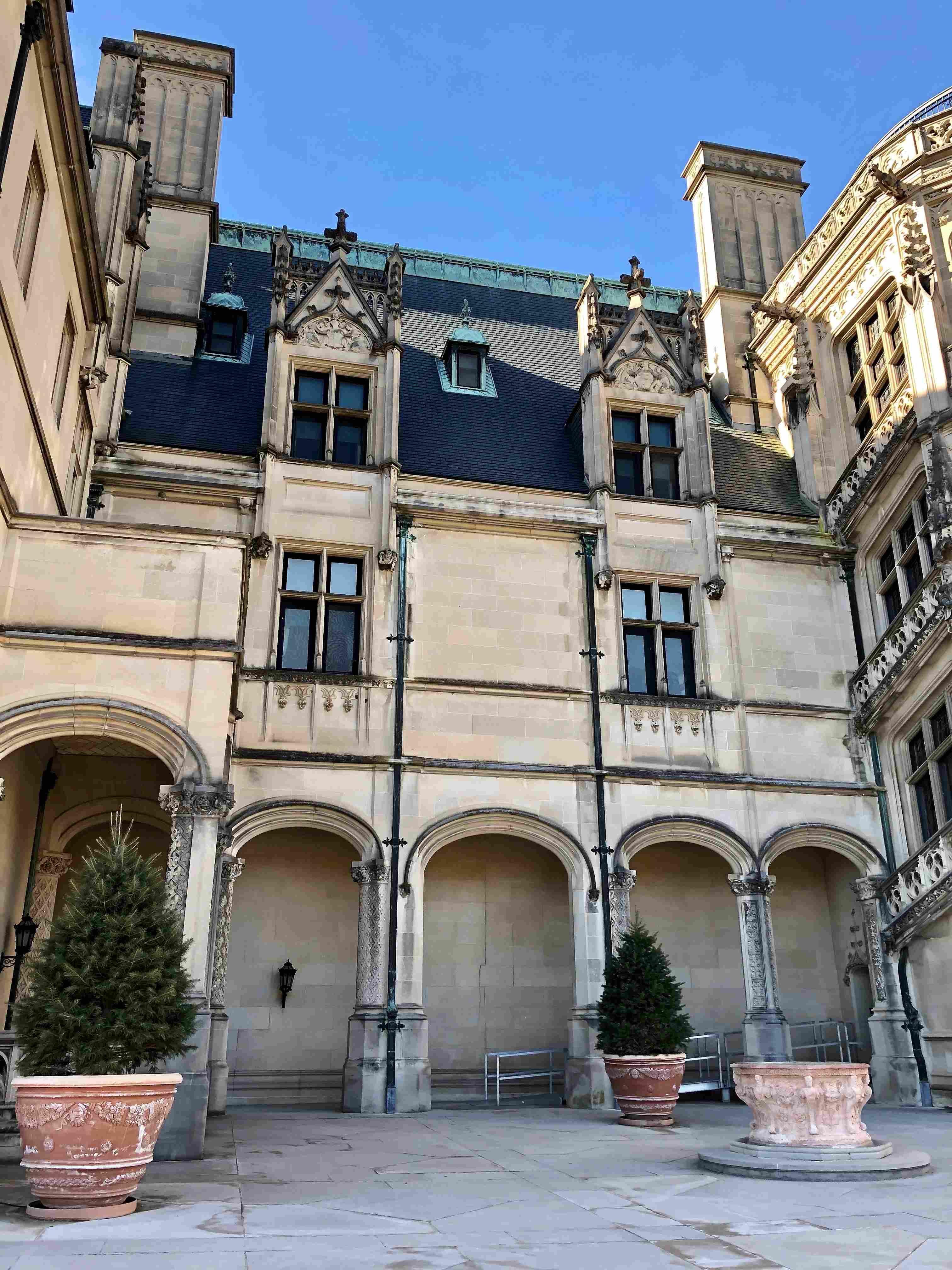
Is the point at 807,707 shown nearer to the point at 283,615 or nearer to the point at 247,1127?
the point at 283,615

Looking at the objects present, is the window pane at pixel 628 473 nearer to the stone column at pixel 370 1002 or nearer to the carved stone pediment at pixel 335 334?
the carved stone pediment at pixel 335 334

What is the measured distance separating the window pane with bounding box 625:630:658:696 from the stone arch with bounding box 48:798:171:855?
7.48m

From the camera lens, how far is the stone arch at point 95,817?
14812mm

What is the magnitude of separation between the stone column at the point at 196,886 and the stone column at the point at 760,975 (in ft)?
26.2

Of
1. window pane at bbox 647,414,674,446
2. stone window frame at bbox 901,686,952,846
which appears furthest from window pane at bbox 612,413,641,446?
stone window frame at bbox 901,686,952,846

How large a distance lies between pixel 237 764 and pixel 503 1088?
20.5 ft

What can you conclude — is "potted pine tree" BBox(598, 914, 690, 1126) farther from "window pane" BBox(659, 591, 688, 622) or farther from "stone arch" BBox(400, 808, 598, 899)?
"window pane" BBox(659, 591, 688, 622)

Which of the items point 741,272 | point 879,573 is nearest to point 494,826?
point 879,573

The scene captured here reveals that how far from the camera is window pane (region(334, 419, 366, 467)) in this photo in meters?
18.1

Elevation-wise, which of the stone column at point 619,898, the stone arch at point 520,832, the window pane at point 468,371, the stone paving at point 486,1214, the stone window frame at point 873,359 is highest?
the window pane at point 468,371

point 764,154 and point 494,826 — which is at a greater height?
point 764,154

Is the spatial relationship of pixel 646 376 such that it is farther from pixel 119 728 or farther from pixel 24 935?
pixel 24 935

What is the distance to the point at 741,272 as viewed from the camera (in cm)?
2425

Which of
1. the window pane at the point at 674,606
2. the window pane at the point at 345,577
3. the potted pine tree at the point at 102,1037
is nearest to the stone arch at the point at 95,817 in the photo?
the window pane at the point at 345,577
